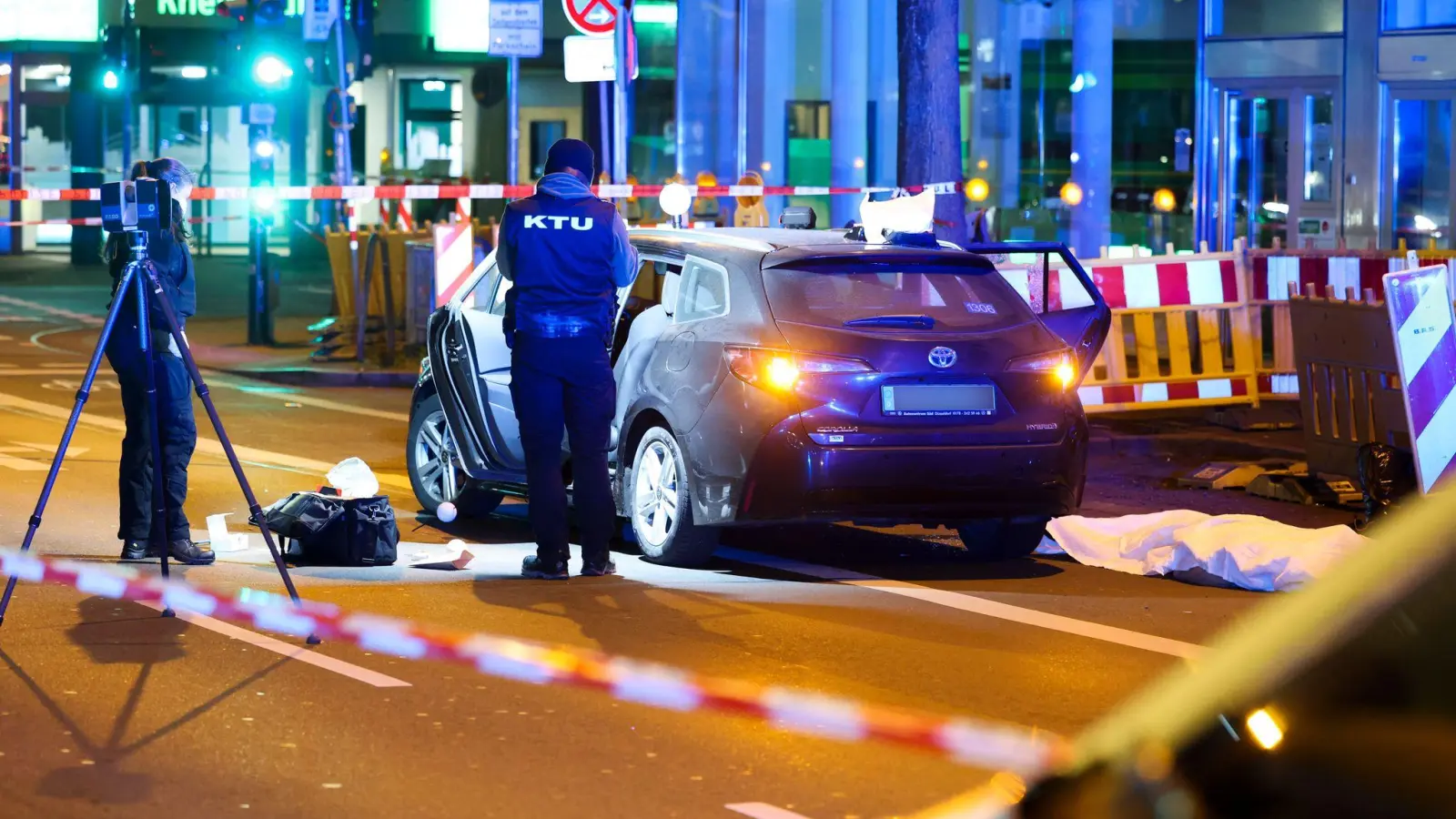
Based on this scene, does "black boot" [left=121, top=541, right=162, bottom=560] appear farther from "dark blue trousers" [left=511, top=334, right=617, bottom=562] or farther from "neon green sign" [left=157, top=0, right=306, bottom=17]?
"neon green sign" [left=157, top=0, right=306, bottom=17]

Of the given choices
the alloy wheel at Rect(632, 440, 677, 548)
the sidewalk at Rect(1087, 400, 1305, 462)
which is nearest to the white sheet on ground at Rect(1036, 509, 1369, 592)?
the alloy wheel at Rect(632, 440, 677, 548)

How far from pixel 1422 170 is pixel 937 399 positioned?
1427 cm

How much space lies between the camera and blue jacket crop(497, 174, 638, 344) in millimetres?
8859

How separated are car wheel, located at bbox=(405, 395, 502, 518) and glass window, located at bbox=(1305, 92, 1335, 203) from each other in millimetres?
13151

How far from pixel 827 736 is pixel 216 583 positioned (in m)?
3.46

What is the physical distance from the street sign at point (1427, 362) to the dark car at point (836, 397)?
6.69 ft

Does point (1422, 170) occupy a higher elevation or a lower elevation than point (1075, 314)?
higher

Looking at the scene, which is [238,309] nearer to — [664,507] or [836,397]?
[664,507]

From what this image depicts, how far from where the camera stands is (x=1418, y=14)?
21578mm

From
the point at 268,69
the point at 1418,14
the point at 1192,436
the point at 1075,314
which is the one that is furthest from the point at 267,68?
the point at 1075,314

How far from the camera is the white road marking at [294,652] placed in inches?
273

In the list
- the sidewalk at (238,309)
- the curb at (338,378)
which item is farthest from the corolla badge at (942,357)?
the sidewalk at (238,309)

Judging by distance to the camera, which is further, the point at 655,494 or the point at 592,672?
the point at 655,494

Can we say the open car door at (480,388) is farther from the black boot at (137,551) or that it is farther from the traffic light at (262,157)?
the traffic light at (262,157)
